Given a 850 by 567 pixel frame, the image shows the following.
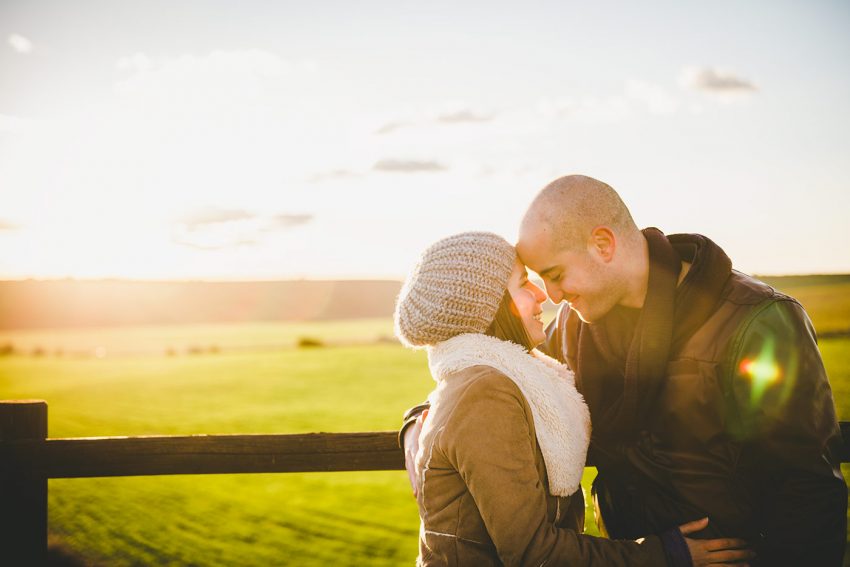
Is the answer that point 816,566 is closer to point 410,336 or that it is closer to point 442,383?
point 442,383

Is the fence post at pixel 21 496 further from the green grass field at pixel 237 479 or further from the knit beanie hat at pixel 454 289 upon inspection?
the green grass field at pixel 237 479

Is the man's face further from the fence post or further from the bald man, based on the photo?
the fence post

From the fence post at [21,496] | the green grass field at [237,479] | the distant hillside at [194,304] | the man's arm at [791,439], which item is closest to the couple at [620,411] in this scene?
the man's arm at [791,439]

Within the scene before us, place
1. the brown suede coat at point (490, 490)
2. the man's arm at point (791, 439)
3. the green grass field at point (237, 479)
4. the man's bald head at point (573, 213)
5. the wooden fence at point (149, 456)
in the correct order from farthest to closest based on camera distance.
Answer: the green grass field at point (237, 479) → the wooden fence at point (149, 456) → the man's bald head at point (573, 213) → the man's arm at point (791, 439) → the brown suede coat at point (490, 490)

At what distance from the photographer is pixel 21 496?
9.97 feet

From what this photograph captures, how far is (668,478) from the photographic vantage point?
2516 millimetres

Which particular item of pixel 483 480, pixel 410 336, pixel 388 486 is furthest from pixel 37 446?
pixel 388 486

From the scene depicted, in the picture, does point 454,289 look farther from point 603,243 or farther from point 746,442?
point 746,442

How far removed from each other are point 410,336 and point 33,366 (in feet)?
88.5

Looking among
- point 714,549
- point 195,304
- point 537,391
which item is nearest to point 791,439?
point 714,549

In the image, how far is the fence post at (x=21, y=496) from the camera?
302cm

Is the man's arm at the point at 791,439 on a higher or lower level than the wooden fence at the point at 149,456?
higher

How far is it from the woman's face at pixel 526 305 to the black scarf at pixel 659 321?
0.43 m

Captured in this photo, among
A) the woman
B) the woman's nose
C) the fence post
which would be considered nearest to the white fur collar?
the woman
